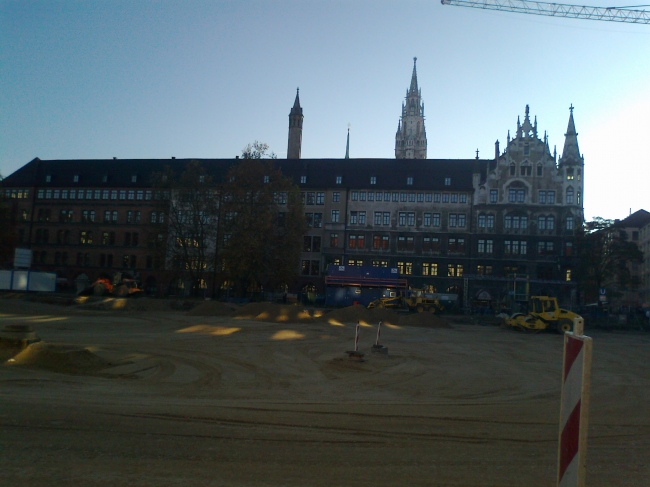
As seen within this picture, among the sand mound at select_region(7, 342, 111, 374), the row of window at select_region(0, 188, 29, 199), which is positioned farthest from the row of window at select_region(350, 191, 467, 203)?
the sand mound at select_region(7, 342, 111, 374)

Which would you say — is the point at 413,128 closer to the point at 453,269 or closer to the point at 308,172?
the point at 308,172

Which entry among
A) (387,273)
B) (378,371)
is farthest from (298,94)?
(378,371)

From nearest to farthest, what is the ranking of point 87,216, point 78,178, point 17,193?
point 87,216
point 78,178
point 17,193

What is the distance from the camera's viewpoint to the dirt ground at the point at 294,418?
656cm

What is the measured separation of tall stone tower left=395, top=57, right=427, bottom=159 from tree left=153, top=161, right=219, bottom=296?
103126mm

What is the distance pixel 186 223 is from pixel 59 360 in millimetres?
44661

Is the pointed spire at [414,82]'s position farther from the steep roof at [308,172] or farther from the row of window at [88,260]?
the row of window at [88,260]

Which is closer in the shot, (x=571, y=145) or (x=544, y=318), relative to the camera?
(x=544, y=318)

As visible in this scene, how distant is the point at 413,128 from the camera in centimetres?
15575

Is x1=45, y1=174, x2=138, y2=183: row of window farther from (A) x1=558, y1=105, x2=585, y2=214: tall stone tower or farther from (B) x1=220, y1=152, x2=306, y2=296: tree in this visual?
(A) x1=558, y1=105, x2=585, y2=214: tall stone tower

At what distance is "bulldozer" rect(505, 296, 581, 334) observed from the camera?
127 feet

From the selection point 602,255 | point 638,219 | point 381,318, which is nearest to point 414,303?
point 381,318

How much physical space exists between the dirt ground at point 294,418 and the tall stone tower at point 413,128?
13713 centimetres

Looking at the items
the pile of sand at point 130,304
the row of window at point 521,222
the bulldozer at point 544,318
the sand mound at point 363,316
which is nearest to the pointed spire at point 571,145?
the row of window at point 521,222
